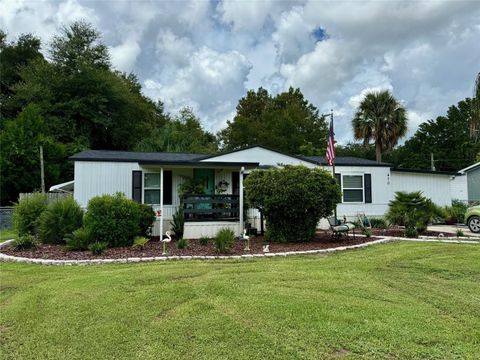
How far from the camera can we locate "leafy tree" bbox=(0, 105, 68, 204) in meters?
20.0

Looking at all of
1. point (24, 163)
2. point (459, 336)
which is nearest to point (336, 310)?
point (459, 336)

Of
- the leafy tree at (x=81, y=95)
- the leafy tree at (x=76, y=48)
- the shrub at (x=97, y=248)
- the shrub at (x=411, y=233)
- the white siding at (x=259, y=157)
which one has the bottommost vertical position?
the shrub at (x=97, y=248)

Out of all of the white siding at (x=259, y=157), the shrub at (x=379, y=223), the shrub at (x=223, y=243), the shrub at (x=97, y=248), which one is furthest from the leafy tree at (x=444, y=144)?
the shrub at (x=97, y=248)

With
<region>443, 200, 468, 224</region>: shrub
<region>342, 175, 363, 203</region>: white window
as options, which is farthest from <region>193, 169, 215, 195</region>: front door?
<region>443, 200, 468, 224</region>: shrub

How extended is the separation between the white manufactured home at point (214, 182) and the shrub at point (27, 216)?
1958 mm

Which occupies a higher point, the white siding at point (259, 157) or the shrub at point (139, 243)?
the white siding at point (259, 157)

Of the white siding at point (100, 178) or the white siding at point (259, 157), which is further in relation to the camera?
the white siding at point (259, 157)

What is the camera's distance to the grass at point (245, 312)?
139 inches

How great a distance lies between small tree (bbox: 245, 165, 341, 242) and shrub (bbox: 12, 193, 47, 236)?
668 centimetres

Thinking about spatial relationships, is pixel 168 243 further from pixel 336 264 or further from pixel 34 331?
pixel 34 331

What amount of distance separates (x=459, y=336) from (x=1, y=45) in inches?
1425

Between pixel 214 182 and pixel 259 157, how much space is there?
2334mm

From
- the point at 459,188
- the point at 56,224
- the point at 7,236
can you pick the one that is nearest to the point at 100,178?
the point at 56,224

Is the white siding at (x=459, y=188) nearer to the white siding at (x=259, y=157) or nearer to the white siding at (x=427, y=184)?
the white siding at (x=427, y=184)
